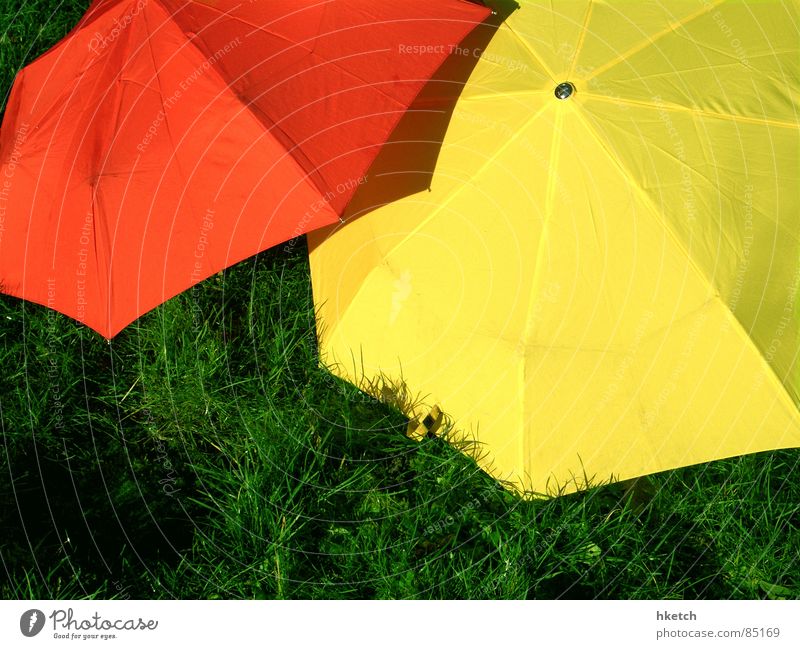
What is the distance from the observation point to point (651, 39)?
329cm

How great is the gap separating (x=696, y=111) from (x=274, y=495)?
245 cm

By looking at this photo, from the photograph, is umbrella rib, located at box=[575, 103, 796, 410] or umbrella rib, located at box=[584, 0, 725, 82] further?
umbrella rib, located at box=[584, 0, 725, 82]

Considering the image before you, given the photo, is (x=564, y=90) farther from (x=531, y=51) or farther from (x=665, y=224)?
(x=665, y=224)

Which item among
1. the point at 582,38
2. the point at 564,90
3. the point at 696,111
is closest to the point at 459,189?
the point at 564,90

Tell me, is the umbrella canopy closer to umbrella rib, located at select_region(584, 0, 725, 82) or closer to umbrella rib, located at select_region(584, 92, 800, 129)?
umbrella rib, located at select_region(584, 0, 725, 82)

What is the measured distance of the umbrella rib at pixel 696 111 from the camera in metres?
3.09

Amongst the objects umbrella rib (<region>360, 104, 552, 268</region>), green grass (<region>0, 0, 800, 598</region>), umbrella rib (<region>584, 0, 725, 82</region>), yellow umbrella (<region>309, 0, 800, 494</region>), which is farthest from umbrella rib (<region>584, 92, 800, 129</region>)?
green grass (<region>0, 0, 800, 598</region>)

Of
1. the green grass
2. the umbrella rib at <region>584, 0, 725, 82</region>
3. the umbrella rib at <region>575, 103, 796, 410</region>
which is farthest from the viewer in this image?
the green grass

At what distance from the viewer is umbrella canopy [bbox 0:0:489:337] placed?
313 centimetres

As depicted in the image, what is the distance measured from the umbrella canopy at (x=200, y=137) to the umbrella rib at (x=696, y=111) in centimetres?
64

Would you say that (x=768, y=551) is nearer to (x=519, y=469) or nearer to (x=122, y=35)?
(x=519, y=469)

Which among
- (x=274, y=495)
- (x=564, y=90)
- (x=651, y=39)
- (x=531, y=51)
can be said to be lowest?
(x=274, y=495)

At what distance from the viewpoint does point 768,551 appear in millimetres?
3502

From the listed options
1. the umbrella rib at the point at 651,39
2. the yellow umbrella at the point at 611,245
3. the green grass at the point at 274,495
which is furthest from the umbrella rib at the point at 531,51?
the green grass at the point at 274,495
